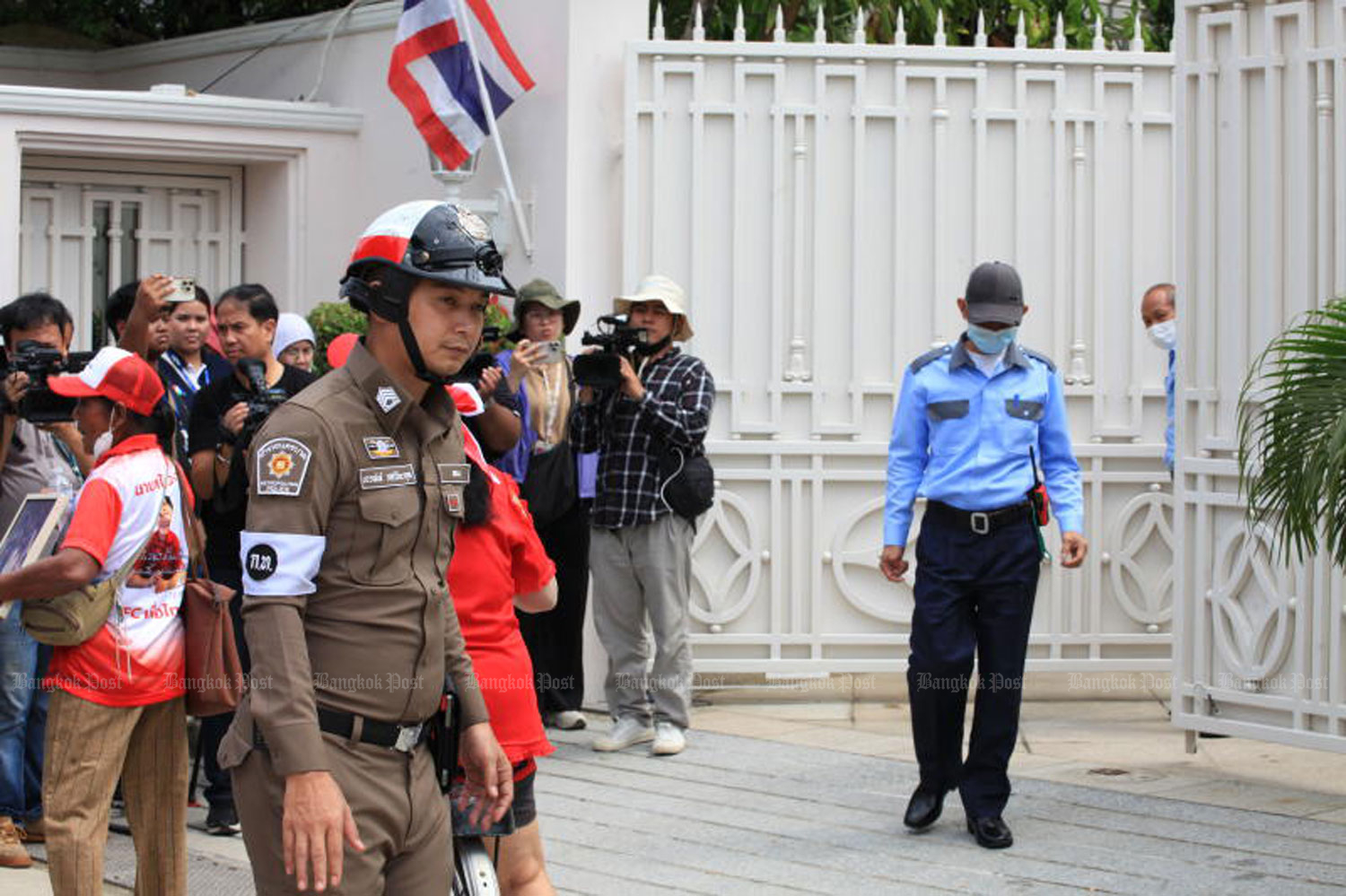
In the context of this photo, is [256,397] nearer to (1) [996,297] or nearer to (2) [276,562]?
(1) [996,297]

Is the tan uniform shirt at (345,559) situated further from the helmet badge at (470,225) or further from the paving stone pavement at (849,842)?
the paving stone pavement at (849,842)

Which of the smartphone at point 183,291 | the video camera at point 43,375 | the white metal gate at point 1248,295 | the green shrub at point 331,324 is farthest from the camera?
the green shrub at point 331,324

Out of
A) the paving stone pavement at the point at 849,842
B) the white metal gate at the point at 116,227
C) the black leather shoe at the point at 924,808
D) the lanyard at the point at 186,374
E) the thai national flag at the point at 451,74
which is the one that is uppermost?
the thai national flag at the point at 451,74

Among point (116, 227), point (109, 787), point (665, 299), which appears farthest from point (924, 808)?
point (116, 227)

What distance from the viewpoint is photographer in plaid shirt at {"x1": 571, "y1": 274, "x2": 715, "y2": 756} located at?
8711 millimetres

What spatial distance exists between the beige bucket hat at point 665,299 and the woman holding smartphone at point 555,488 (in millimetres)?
271

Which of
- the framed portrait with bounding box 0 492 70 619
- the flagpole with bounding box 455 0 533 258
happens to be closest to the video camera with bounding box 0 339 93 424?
the framed portrait with bounding box 0 492 70 619

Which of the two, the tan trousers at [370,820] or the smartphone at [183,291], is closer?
the tan trousers at [370,820]

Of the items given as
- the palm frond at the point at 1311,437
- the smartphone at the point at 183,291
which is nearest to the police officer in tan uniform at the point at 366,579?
the palm frond at the point at 1311,437

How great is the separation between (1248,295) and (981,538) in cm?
183

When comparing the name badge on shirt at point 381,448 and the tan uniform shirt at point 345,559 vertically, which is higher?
the name badge on shirt at point 381,448

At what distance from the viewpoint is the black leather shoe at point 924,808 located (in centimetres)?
734

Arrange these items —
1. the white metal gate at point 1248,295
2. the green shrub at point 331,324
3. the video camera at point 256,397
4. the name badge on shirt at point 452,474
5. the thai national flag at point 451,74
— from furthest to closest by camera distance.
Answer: the thai national flag at point 451,74 → the green shrub at point 331,324 → the white metal gate at point 1248,295 → the video camera at point 256,397 → the name badge on shirt at point 452,474

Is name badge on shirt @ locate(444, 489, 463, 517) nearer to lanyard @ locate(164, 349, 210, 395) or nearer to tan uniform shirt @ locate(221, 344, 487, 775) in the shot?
tan uniform shirt @ locate(221, 344, 487, 775)
